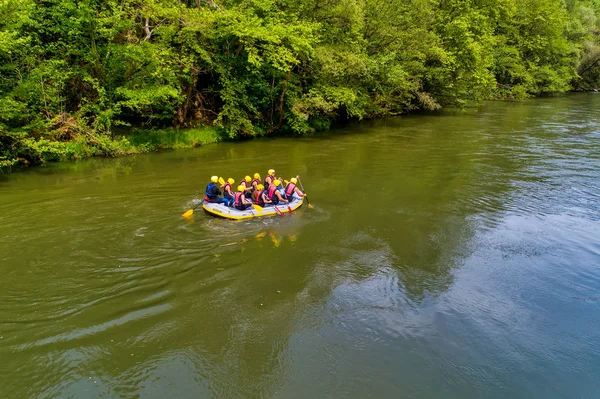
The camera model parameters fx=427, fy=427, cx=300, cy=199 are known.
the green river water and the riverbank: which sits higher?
the riverbank

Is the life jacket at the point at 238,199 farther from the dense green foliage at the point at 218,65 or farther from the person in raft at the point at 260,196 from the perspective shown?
the dense green foliage at the point at 218,65

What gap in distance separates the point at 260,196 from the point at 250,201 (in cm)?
39

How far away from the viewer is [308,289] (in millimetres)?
8344

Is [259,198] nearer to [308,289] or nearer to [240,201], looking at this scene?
[240,201]

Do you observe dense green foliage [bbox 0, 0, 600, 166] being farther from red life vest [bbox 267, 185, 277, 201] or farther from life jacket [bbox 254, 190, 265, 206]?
red life vest [bbox 267, 185, 277, 201]

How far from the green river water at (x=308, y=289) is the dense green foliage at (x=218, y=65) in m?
2.66

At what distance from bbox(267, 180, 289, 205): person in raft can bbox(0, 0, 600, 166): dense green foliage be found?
793 centimetres

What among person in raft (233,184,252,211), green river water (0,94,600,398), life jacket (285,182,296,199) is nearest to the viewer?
green river water (0,94,600,398)

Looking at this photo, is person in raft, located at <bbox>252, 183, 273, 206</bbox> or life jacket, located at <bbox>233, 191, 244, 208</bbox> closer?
life jacket, located at <bbox>233, 191, 244, 208</bbox>

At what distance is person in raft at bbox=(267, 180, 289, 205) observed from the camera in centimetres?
1216

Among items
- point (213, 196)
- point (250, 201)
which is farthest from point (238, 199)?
point (213, 196)

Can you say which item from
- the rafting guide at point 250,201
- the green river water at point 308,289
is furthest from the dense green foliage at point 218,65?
the rafting guide at point 250,201

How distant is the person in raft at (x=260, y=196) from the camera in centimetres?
1208

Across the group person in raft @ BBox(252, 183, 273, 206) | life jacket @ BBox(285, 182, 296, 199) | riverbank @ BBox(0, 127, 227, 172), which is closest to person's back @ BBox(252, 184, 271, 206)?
person in raft @ BBox(252, 183, 273, 206)
